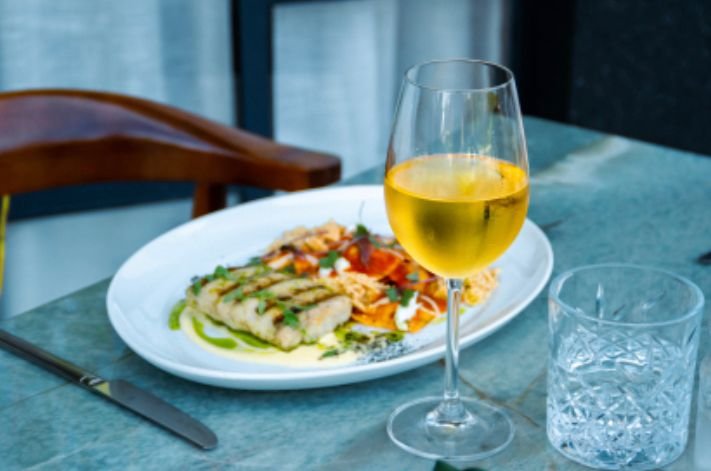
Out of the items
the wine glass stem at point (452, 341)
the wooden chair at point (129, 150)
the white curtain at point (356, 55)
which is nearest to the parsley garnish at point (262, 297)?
the wine glass stem at point (452, 341)

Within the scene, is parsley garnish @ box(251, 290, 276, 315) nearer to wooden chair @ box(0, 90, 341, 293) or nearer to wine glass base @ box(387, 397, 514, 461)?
wine glass base @ box(387, 397, 514, 461)

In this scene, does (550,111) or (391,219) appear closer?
(391,219)

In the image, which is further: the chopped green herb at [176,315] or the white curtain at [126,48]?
the white curtain at [126,48]

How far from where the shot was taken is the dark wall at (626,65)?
3.02m

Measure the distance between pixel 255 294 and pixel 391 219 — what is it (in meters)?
0.23

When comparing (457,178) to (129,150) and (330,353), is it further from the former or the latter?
(129,150)

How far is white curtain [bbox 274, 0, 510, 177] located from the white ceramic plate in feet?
4.44

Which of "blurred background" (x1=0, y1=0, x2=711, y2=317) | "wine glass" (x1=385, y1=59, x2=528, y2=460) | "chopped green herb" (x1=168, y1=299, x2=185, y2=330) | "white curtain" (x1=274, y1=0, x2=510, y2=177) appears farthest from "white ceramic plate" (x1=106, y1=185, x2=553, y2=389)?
"white curtain" (x1=274, y1=0, x2=510, y2=177)

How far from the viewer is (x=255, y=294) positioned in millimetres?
1105

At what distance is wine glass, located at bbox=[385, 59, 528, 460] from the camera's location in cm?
88

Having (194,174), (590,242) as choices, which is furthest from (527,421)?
(194,174)

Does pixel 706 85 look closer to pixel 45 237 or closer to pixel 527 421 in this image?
pixel 45 237

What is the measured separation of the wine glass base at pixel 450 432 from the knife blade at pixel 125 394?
0.54 feet

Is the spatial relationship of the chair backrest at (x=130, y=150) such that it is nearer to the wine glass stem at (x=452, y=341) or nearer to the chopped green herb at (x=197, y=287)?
the chopped green herb at (x=197, y=287)
